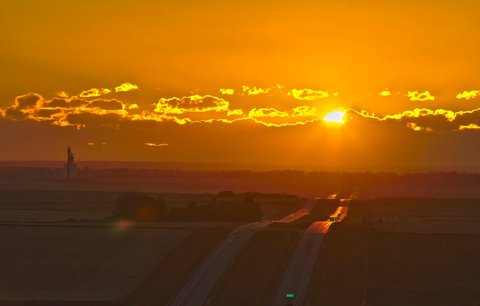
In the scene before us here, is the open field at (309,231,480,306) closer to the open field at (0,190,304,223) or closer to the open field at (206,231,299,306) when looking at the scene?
the open field at (206,231,299,306)

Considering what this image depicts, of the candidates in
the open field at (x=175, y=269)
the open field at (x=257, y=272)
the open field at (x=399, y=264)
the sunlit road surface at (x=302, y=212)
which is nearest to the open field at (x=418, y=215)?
the open field at (x=399, y=264)

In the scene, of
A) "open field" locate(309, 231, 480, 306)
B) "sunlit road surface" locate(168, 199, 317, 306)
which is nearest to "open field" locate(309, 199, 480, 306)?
"open field" locate(309, 231, 480, 306)

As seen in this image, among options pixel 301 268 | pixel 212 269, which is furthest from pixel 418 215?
pixel 212 269

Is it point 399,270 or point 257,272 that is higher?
point 257,272

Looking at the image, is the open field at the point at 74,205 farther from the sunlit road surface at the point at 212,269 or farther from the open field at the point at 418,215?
the sunlit road surface at the point at 212,269

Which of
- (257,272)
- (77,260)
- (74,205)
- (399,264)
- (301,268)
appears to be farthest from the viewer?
(74,205)

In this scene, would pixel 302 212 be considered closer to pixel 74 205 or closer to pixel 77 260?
pixel 74 205

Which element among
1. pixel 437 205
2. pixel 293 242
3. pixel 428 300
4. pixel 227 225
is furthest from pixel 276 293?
pixel 437 205

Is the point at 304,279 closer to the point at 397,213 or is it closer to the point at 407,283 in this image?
the point at 407,283
